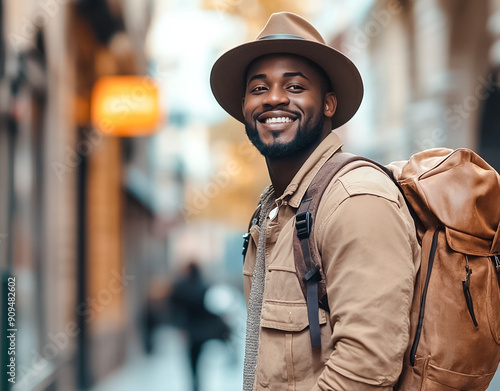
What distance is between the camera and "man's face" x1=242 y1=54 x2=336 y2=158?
230 cm

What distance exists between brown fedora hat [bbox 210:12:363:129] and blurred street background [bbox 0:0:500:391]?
5.43 feet

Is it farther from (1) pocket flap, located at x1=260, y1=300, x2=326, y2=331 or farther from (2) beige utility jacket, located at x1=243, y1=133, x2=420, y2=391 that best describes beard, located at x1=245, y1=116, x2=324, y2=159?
(1) pocket flap, located at x1=260, y1=300, x2=326, y2=331

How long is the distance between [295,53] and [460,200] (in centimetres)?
85

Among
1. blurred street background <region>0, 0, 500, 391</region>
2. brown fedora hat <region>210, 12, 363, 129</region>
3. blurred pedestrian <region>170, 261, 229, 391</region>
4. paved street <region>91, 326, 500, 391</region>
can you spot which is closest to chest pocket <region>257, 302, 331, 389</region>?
brown fedora hat <region>210, 12, 363, 129</region>

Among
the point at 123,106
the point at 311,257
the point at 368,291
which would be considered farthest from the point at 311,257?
the point at 123,106

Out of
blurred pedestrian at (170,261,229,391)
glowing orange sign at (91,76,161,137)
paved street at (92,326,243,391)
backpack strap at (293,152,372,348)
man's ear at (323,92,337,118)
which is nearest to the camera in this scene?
backpack strap at (293,152,372,348)

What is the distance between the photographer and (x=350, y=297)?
5.89ft

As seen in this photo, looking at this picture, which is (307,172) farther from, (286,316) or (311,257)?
(286,316)

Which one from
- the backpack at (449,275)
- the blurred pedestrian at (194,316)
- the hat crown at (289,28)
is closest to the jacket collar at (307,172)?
the backpack at (449,275)

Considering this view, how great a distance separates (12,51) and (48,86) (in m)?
1.44

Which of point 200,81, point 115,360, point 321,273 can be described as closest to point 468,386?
point 321,273

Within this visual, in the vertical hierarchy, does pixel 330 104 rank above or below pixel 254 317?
above

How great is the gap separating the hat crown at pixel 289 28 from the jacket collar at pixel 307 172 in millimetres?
420

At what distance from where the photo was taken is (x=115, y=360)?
421 inches
